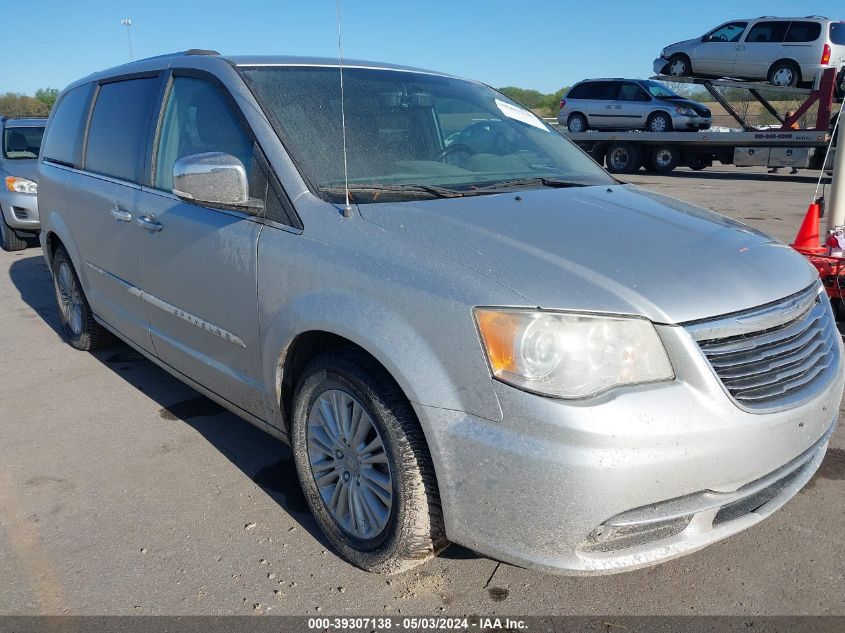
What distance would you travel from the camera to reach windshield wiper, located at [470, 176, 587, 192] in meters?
2.93

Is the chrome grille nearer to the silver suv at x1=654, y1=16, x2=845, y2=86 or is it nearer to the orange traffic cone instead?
the orange traffic cone

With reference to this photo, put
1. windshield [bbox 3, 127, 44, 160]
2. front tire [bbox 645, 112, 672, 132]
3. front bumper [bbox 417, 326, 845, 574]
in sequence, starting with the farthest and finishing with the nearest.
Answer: front tire [bbox 645, 112, 672, 132], windshield [bbox 3, 127, 44, 160], front bumper [bbox 417, 326, 845, 574]

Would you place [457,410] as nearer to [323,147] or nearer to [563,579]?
[563,579]

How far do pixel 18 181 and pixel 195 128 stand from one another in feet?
22.7

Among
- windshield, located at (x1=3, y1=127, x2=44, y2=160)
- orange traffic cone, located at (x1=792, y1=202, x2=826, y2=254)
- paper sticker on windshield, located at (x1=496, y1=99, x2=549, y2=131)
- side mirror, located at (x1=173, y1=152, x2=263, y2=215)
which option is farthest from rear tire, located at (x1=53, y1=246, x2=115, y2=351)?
windshield, located at (x1=3, y1=127, x2=44, y2=160)

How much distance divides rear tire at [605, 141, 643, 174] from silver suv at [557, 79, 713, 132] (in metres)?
0.96

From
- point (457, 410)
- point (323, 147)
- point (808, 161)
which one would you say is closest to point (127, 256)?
point (323, 147)

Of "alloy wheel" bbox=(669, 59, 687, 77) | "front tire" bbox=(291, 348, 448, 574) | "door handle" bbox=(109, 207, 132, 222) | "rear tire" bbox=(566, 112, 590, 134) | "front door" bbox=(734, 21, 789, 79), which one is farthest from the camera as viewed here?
"rear tire" bbox=(566, 112, 590, 134)

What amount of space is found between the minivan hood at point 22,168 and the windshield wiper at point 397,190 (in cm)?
773

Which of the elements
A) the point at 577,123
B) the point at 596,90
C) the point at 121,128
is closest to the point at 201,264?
the point at 121,128

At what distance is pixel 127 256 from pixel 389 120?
5.25ft

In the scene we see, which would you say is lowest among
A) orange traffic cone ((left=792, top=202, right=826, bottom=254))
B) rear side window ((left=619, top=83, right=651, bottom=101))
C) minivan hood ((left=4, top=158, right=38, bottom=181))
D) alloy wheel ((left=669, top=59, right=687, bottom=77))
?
orange traffic cone ((left=792, top=202, right=826, bottom=254))

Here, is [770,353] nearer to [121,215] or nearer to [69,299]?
[121,215]

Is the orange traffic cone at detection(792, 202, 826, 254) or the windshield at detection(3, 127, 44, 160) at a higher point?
the windshield at detection(3, 127, 44, 160)
